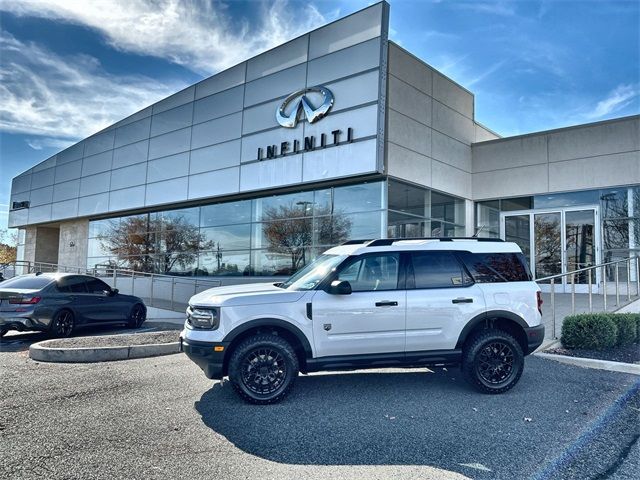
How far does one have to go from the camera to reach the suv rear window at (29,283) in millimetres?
9594

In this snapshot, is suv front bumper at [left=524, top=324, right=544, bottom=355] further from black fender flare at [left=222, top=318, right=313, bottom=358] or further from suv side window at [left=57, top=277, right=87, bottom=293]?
suv side window at [left=57, top=277, right=87, bottom=293]

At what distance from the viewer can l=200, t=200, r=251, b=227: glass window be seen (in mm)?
17216

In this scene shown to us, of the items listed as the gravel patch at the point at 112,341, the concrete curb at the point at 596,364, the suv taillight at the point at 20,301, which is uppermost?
the suv taillight at the point at 20,301

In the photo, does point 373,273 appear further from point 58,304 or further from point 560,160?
point 560,160

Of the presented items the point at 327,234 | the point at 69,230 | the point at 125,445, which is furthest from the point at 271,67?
the point at 69,230

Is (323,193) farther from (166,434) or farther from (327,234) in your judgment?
(166,434)

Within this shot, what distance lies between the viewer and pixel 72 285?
10.3 meters

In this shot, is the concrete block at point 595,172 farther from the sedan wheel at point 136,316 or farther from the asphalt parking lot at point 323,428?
the sedan wheel at point 136,316

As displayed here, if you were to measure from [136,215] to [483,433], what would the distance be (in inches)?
847

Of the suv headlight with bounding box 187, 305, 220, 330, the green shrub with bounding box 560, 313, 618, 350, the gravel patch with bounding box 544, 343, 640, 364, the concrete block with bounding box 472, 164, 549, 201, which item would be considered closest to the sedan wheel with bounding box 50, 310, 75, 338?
the suv headlight with bounding box 187, 305, 220, 330

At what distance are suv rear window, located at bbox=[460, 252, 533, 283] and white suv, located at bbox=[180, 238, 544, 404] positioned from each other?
15 millimetres

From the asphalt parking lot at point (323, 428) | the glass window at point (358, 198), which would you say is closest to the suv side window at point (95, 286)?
the asphalt parking lot at point (323, 428)

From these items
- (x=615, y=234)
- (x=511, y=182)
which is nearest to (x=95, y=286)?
(x=511, y=182)

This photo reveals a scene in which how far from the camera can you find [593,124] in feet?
47.8
